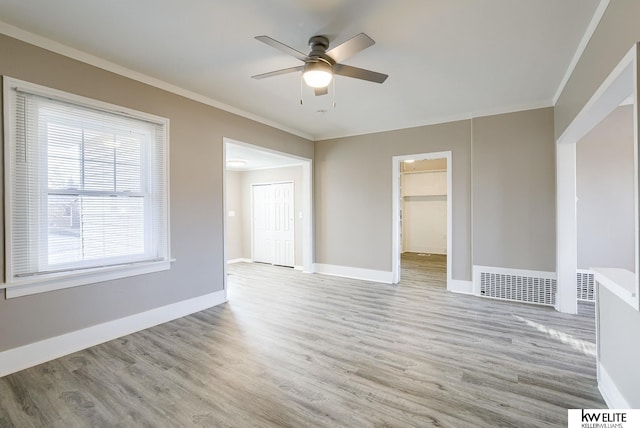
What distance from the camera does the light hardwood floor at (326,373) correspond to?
6.19ft

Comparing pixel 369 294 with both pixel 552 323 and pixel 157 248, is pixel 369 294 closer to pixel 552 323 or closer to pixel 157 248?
pixel 552 323

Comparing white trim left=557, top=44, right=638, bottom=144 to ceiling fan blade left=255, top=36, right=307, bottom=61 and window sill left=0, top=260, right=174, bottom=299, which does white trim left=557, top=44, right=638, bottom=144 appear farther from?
window sill left=0, top=260, right=174, bottom=299

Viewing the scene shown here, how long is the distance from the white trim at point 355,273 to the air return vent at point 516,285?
4.82 ft

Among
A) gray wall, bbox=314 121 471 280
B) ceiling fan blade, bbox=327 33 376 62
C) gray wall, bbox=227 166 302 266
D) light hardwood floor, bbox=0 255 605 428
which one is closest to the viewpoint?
light hardwood floor, bbox=0 255 605 428

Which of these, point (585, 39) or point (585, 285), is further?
point (585, 285)

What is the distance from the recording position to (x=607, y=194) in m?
4.15

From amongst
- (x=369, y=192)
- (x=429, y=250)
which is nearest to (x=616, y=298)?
(x=369, y=192)

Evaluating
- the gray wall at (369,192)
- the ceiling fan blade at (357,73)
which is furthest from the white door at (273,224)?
the ceiling fan blade at (357,73)

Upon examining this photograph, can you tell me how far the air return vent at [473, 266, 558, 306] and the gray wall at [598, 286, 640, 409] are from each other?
6.91 feet

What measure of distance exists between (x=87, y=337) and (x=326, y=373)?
7.71 ft

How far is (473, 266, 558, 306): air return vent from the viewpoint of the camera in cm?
399

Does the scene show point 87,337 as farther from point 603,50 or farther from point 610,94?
point 603,50

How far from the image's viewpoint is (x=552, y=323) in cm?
337

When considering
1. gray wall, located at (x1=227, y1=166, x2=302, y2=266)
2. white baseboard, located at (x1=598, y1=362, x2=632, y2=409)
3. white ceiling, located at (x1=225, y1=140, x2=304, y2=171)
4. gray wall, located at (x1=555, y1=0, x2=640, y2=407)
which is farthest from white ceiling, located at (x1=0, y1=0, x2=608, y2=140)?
gray wall, located at (x1=227, y1=166, x2=302, y2=266)
